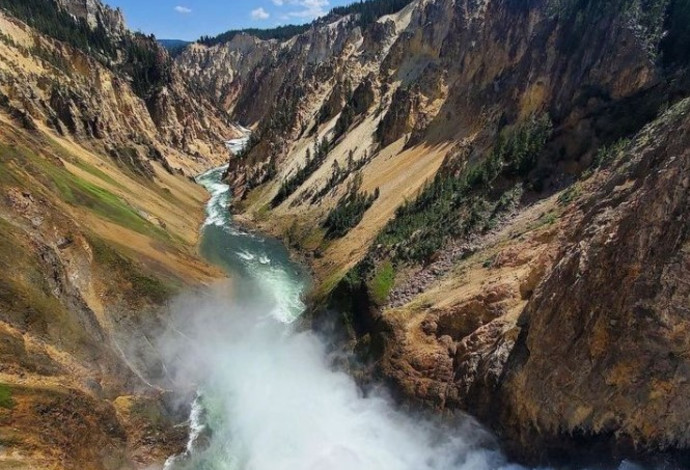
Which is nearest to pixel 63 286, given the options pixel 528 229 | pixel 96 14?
pixel 528 229

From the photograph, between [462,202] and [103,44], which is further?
[103,44]

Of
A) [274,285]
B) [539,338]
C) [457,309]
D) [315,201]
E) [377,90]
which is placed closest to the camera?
[539,338]

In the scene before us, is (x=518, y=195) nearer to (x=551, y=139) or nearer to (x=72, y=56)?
(x=551, y=139)

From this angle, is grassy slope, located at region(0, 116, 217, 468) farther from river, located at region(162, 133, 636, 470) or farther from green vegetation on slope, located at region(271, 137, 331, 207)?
green vegetation on slope, located at region(271, 137, 331, 207)

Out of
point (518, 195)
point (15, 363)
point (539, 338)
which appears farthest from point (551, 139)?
point (15, 363)

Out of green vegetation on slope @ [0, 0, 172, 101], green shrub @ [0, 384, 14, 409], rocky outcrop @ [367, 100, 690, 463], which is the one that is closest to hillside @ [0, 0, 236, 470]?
green shrub @ [0, 384, 14, 409]

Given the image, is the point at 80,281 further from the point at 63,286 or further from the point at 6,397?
the point at 6,397

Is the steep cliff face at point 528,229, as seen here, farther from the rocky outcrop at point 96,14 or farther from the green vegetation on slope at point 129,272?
the rocky outcrop at point 96,14

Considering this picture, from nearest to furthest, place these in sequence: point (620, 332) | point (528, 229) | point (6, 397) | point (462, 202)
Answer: point (620, 332), point (6, 397), point (528, 229), point (462, 202)
